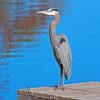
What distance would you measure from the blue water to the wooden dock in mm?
2150

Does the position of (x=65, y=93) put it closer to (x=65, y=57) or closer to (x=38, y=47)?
(x=65, y=57)

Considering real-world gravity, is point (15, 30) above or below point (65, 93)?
below

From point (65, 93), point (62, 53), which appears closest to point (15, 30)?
point (62, 53)

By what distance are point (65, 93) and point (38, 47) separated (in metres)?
6.59

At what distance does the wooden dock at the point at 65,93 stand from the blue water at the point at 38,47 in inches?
84.6

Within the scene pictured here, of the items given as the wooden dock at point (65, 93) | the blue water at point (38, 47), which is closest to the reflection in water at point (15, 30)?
the blue water at point (38, 47)

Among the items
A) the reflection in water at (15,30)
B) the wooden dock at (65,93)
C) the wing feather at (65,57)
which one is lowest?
the reflection in water at (15,30)

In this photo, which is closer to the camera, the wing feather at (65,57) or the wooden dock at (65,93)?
the wooden dock at (65,93)

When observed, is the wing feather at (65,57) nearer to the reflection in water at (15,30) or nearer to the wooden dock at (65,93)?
the wooden dock at (65,93)

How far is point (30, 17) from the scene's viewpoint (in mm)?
18906

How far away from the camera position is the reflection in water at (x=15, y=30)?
10777mm

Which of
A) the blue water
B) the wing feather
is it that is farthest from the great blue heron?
the blue water

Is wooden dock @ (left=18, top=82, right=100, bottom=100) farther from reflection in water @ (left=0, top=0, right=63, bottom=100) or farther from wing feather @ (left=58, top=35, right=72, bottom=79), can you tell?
reflection in water @ (left=0, top=0, right=63, bottom=100)

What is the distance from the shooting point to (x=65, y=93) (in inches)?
243
